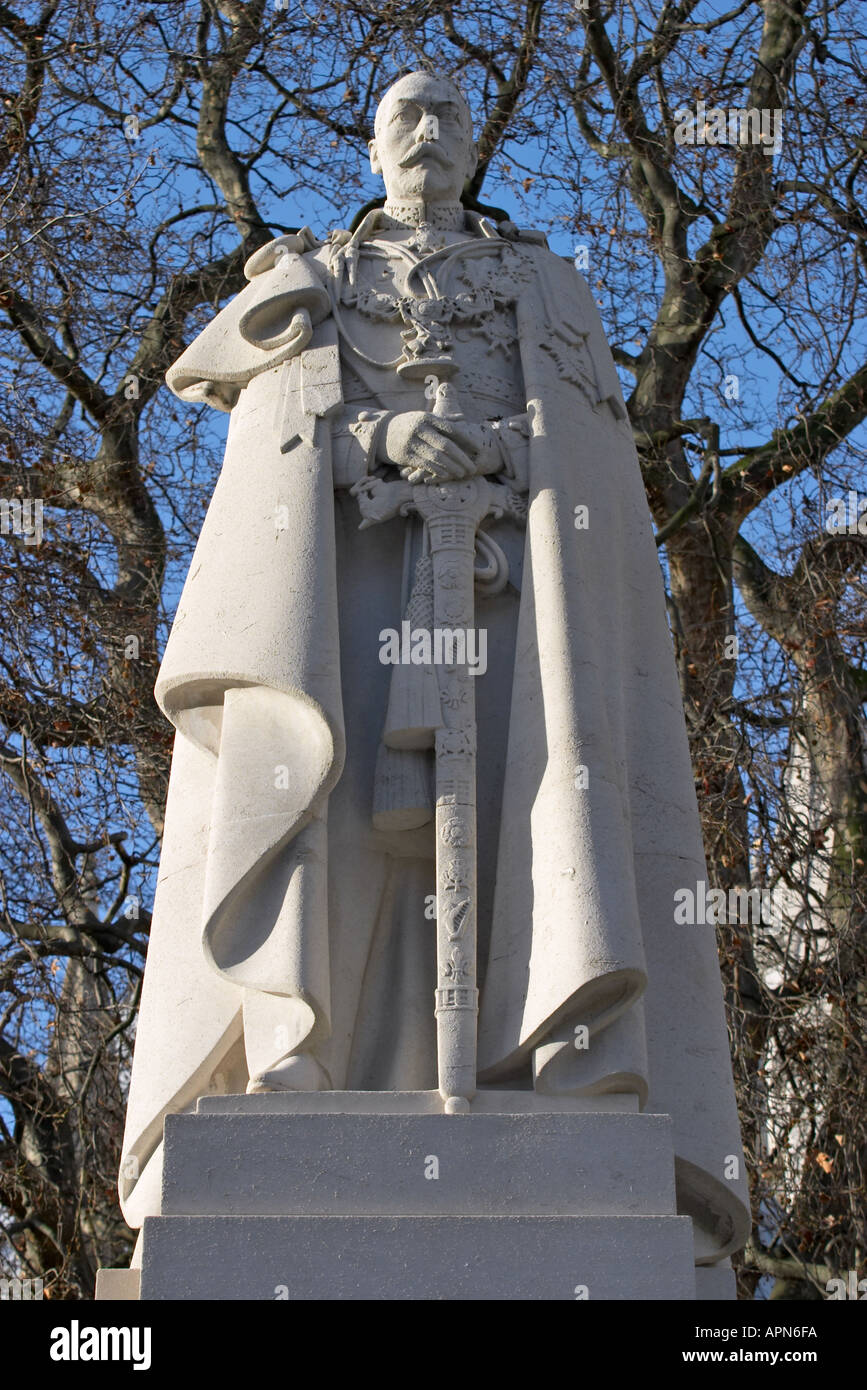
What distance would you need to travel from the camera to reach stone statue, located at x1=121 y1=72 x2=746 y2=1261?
224 inches

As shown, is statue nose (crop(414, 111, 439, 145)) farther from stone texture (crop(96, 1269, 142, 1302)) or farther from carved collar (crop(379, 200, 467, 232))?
stone texture (crop(96, 1269, 142, 1302))

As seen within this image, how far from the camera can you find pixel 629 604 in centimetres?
652

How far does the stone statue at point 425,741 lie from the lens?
5.69 metres

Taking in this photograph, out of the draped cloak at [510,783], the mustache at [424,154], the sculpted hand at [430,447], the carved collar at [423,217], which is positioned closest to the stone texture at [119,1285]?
the draped cloak at [510,783]

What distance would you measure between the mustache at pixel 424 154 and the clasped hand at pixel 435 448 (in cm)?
95

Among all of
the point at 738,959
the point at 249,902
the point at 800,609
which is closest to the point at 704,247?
the point at 800,609

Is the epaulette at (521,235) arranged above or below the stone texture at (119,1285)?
above

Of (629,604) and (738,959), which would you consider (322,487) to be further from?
(738,959)

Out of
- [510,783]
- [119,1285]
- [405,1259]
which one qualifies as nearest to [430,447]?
[510,783]

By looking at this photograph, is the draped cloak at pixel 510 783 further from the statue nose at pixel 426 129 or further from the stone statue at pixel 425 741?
the statue nose at pixel 426 129

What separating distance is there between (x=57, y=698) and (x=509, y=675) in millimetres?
6583

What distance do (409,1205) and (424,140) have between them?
3123 mm

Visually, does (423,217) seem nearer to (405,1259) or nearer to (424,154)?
(424,154)

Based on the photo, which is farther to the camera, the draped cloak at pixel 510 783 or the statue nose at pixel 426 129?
the statue nose at pixel 426 129
